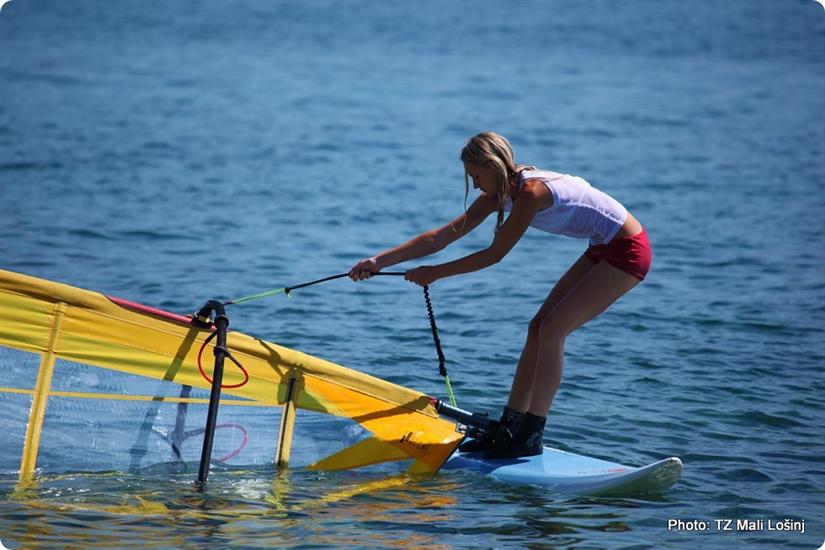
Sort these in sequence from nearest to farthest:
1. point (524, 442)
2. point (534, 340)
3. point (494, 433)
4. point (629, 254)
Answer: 1. point (629, 254)
2. point (534, 340)
3. point (524, 442)
4. point (494, 433)

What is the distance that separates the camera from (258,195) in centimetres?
1614

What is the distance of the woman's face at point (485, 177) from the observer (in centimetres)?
608

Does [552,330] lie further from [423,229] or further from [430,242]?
[423,229]

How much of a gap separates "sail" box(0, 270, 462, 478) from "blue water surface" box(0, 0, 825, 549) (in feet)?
0.41

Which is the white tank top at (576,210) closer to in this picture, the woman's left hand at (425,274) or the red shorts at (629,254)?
the red shorts at (629,254)

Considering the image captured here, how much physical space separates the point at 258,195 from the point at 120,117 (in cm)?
622

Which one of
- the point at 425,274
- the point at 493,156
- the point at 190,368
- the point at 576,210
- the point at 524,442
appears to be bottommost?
the point at 524,442

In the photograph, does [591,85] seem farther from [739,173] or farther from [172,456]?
[172,456]

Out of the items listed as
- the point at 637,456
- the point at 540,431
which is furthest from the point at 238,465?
the point at 637,456

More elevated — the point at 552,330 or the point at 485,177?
the point at 485,177

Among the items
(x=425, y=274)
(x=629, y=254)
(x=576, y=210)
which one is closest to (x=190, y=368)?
(x=425, y=274)

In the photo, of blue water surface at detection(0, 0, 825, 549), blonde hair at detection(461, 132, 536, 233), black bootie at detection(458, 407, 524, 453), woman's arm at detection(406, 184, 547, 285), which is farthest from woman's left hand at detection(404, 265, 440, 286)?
blue water surface at detection(0, 0, 825, 549)

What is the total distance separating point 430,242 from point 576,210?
856 millimetres

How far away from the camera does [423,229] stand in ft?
48.1
